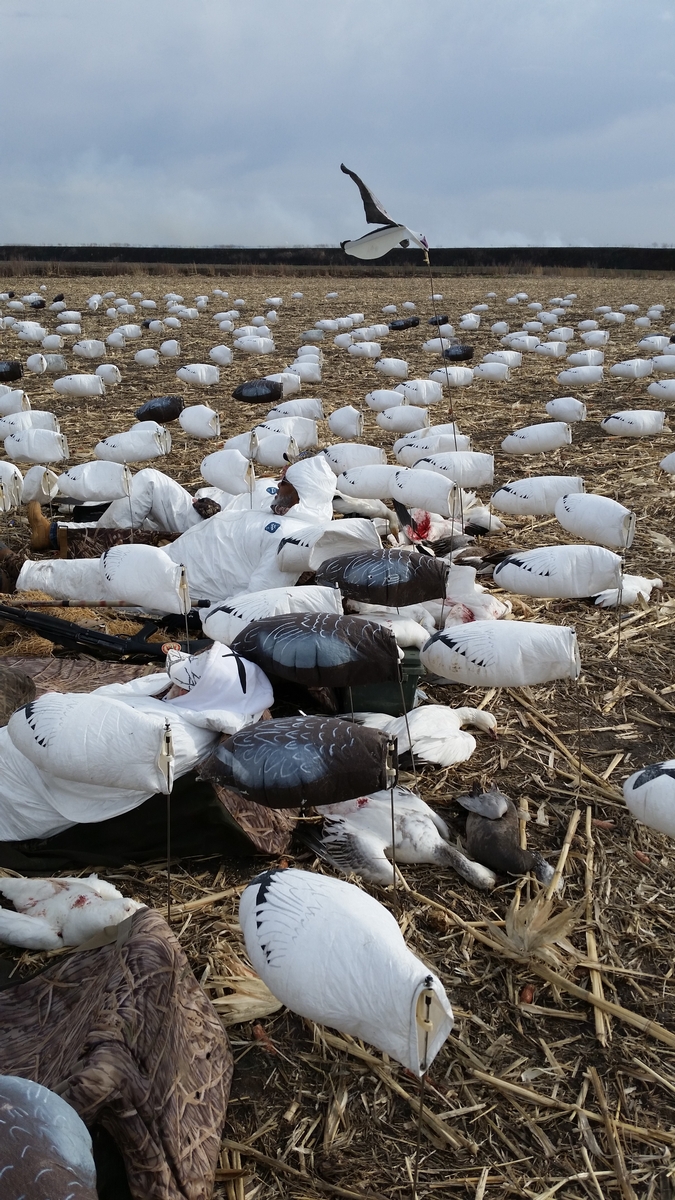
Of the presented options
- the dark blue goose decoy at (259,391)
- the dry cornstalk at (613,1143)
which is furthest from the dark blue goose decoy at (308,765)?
the dark blue goose decoy at (259,391)

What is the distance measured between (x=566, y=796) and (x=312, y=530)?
171 centimetres

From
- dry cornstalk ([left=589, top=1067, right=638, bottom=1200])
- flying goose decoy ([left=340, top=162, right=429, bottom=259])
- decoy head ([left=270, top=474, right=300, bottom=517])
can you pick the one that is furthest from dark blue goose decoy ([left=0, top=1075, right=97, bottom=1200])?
decoy head ([left=270, top=474, right=300, bottom=517])

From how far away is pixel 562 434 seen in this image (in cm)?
669

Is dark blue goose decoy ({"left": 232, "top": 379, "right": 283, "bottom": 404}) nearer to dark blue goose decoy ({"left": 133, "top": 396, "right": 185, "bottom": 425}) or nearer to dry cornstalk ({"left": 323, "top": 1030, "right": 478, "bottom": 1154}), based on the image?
dark blue goose decoy ({"left": 133, "top": 396, "right": 185, "bottom": 425})

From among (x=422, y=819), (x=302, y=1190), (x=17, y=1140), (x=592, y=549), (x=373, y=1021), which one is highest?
(x=592, y=549)

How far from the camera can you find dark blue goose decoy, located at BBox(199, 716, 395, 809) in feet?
7.89

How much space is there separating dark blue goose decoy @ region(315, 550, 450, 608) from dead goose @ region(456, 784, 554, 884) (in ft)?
2.62

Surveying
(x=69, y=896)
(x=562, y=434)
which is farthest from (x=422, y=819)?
(x=562, y=434)

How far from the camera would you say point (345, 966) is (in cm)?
192

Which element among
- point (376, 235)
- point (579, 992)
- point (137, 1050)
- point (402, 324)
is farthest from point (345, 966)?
point (402, 324)

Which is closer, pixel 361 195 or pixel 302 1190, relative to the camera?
pixel 302 1190

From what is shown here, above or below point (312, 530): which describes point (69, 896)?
below

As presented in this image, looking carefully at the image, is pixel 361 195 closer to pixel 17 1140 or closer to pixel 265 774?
pixel 265 774

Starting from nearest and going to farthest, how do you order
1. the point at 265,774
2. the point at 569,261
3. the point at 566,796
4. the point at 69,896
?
the point at 265,774
the point at 69,896
the point at 566,796
the point at 569,261
